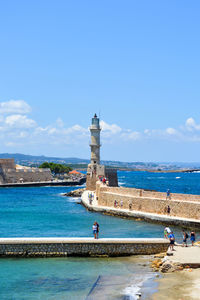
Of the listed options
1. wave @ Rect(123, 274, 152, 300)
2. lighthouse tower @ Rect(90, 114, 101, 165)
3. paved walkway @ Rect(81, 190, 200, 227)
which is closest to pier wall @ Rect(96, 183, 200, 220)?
paved walkway @ Rect(81, 190, 200, 227)

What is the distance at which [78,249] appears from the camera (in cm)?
1573

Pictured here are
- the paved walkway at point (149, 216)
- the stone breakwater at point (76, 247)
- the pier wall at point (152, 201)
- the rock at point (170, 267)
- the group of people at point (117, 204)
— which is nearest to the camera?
the rock at point (170, 267)

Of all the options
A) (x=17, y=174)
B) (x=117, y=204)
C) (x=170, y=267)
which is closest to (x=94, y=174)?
(x=117, y=204)

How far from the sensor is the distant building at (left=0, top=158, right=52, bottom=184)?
71619 mm

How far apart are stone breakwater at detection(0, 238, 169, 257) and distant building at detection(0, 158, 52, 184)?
56.0 meters

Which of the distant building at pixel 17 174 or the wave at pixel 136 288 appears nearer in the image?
the wave at pixel 136 288

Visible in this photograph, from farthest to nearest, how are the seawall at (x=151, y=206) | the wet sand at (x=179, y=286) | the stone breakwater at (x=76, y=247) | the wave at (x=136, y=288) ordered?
the seawall at (x=151, y=206) < the stone breakwater at (x=76, y=247) < the wave at (x=136, y=288) < the wet sand at (x=179, y=286)

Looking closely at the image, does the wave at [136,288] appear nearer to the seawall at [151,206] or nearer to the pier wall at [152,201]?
the seawall at [151,206]

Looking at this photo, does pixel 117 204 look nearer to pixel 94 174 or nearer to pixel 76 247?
pixel 76 247

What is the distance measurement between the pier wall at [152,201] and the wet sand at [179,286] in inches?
378

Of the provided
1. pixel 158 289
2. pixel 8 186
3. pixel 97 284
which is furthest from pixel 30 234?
pixel 8 186

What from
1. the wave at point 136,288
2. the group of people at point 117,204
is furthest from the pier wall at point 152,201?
the wave at point 136,288

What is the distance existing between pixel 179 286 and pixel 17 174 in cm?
6360

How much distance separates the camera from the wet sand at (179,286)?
36.5 ft
